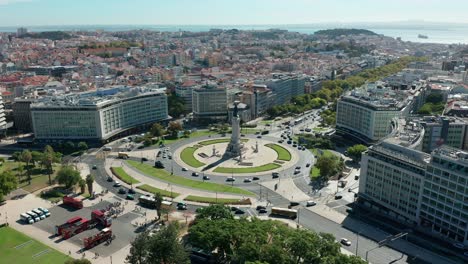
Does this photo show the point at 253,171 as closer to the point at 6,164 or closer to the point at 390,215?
the point at 390,215

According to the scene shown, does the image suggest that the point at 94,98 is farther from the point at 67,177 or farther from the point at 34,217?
the point at 34,217

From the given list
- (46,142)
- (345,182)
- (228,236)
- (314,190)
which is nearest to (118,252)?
(228,236)

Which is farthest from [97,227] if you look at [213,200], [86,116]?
[86,116]

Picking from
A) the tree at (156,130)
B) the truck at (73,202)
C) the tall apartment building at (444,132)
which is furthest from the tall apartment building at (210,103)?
the truck at (73,202)

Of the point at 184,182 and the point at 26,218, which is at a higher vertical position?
the point at 26,218

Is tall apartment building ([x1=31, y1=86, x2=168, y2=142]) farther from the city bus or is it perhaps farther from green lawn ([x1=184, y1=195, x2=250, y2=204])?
the city bus

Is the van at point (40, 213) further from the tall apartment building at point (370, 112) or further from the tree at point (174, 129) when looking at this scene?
the tall apartment building at point (370, 112)

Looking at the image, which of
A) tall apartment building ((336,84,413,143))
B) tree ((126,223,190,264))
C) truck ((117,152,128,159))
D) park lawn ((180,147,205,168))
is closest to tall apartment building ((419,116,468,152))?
tall apartment building ((336,84,413,143))
